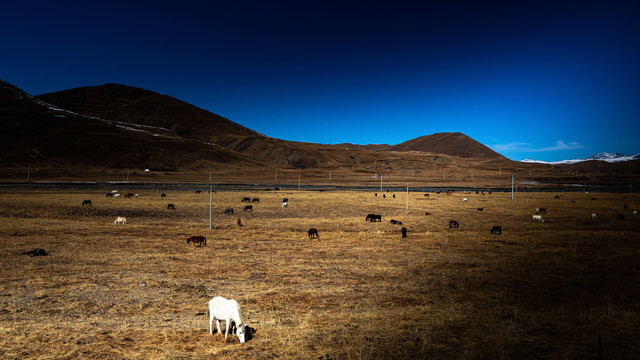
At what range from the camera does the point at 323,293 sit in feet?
42.4

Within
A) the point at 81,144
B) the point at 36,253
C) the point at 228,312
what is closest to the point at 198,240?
the point at 36,253

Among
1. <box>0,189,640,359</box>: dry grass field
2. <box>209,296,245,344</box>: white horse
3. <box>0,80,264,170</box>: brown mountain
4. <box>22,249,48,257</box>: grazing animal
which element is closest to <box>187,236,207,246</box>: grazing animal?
<box>0,189,640,359</box>: dry grass field

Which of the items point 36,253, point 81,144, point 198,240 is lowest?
point 36,253

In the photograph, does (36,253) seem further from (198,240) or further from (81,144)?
(81,144)

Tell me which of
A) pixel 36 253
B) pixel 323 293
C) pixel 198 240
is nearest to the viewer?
pixel 323 293

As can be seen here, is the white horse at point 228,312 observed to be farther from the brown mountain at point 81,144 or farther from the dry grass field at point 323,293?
the brown mountain at point 81,144

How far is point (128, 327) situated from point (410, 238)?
62.8 ft

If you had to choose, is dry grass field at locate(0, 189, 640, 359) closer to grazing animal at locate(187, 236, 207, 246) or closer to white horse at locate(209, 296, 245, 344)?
white horse at locate(209, 296, 245, 344)

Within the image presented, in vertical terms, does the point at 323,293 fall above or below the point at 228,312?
below

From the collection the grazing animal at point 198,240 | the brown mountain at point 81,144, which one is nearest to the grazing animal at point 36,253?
the grazing animal at point 198,240

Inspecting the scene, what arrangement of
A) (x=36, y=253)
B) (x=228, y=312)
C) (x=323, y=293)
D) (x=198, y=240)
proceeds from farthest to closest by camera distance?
(x=198, y=240) < (x=36, y=253) < (x=323, y=293) < (x=228, y=312)

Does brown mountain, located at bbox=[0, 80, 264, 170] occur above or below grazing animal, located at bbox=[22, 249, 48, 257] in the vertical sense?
above

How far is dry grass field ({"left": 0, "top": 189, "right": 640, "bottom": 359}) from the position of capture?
28.9ft

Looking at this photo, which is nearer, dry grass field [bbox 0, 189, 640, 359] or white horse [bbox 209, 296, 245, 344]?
white horse [bbox 209, 296, 245, 344]
